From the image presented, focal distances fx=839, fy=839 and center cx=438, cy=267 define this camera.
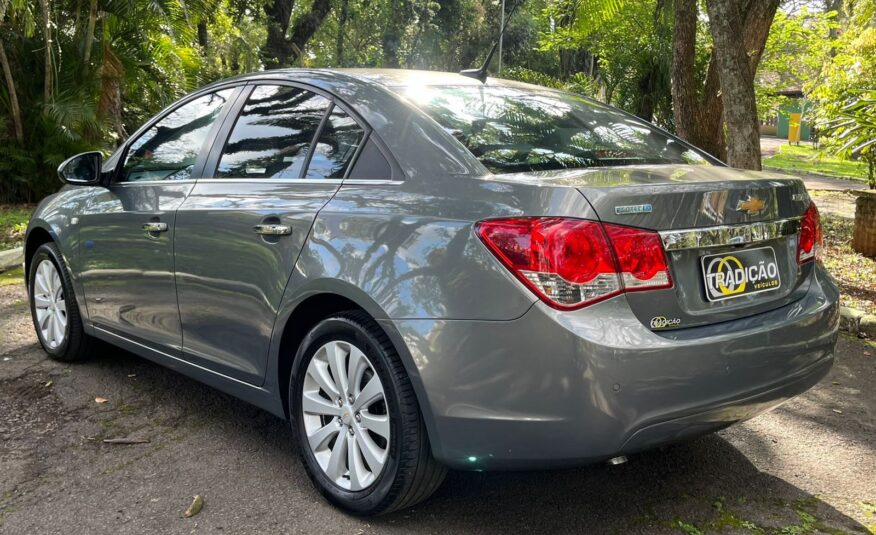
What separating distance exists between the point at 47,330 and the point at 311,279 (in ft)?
9.09

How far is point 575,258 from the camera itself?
2494 millimetres

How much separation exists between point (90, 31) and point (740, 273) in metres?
12.0

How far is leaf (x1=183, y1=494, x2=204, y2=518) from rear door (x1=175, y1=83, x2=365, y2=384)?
505 millimetres

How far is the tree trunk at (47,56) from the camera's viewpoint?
11.7 m

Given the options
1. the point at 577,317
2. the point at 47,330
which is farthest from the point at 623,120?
the point at 47,330

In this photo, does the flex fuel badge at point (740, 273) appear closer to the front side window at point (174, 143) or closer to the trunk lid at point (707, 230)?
the trunk lid at point (707, 230)

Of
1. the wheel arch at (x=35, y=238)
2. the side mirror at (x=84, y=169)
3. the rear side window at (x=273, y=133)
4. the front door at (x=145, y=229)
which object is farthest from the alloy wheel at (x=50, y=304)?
the rear side window at (x=273, y=133)

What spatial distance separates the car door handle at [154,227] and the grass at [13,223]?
5906mm

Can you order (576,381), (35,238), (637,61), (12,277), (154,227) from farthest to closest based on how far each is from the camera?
(637,61), (12,277), (35,238), (154,227), (576,381)

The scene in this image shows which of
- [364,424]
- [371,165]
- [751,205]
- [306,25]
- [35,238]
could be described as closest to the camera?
[751,205]

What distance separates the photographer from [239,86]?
12.7 ft

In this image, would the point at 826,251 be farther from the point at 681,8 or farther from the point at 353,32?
the point at 353,32

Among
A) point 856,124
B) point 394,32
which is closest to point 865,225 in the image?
point 856,124

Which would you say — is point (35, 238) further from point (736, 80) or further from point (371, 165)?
point (736, 80)
